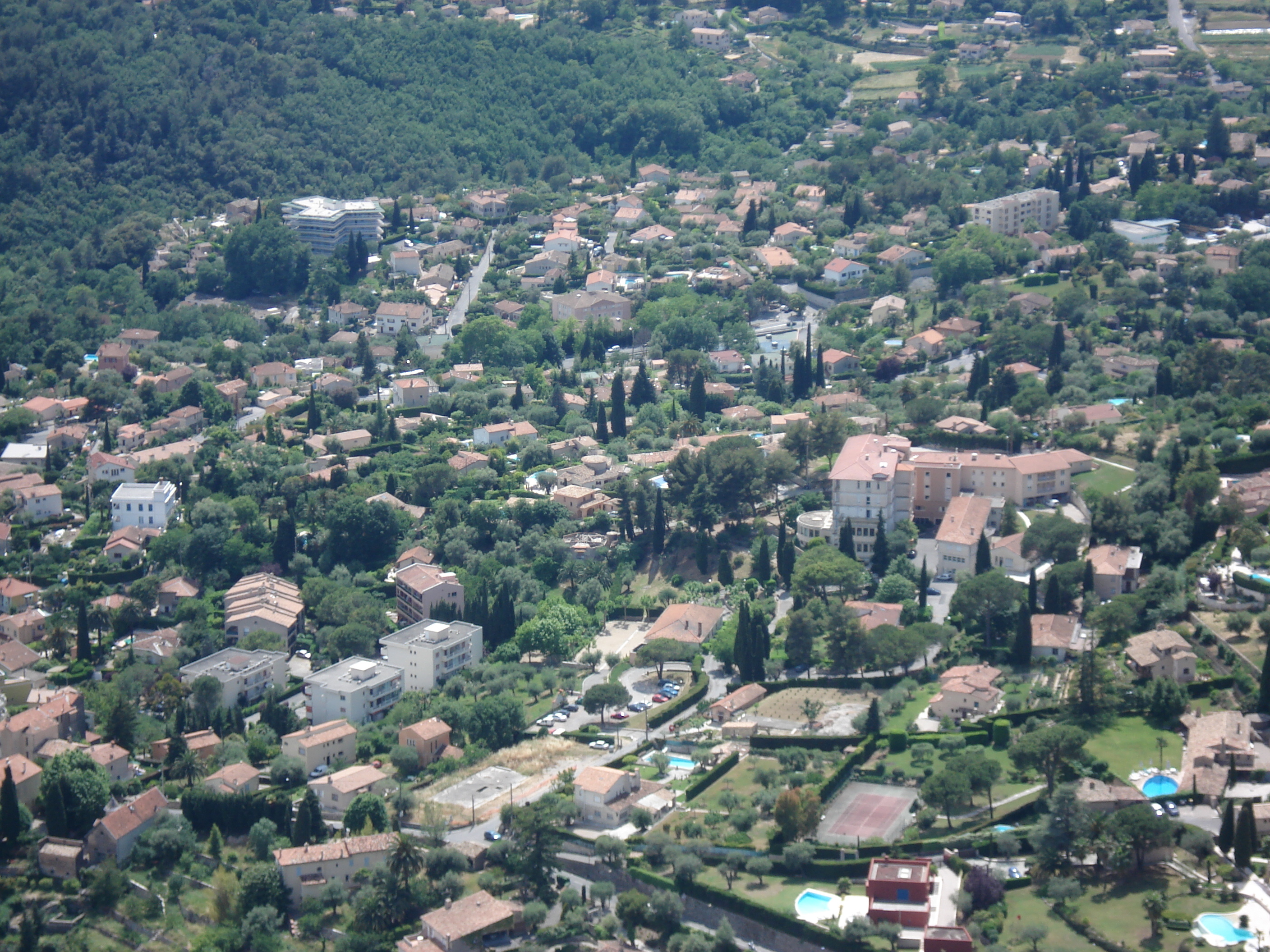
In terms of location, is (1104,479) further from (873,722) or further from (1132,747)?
(1132,747)

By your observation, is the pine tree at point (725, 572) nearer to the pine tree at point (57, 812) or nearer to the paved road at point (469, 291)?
the pine tree at point (57, 812)

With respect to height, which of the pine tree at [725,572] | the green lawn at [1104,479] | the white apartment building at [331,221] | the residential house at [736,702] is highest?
the white apartment building at [331,221]

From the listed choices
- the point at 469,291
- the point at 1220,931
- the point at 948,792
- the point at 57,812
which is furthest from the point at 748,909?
the point at 469,291

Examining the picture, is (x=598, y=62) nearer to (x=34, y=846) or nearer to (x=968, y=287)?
(x=968, y=287)

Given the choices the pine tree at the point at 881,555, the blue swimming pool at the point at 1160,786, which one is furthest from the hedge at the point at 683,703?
the blue swimming pool at the point at 1160,786

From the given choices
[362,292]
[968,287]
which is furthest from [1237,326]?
[362,292]

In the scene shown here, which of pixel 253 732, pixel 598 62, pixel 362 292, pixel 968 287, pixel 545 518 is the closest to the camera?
pixel 253 732
